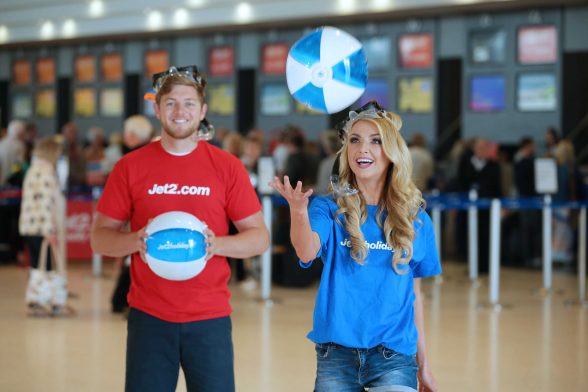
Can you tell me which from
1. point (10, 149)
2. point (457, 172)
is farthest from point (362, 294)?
point (10, 149)

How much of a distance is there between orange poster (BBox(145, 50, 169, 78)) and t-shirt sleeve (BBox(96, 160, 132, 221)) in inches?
639

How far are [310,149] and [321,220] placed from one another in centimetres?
800

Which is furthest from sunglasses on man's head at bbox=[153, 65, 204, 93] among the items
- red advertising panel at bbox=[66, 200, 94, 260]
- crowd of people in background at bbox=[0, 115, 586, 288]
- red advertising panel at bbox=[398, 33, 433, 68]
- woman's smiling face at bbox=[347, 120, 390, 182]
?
red advertising panel at bbox=[398, 33, 433, 68]

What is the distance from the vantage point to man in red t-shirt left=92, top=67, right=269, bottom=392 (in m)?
3.15

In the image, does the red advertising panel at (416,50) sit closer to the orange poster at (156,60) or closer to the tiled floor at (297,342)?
the orange poster at (156,60)

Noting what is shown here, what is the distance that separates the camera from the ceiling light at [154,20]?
17339 millimetres

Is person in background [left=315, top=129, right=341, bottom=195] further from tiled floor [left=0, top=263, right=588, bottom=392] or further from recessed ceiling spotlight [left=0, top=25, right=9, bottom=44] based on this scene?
recessed ceiling spotlight [left=0, top=25, right=9, bottom=44]

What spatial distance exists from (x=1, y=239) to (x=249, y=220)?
→ 9467 millimetres

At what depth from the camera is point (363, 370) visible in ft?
9.46

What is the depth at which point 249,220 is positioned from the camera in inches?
131

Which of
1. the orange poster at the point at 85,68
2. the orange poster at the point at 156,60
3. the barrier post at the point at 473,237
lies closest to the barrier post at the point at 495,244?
the barrier post at the point at 473,237

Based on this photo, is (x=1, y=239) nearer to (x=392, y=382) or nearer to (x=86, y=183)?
(x=86, y=183)

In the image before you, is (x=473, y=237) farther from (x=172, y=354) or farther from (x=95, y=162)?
(x=172, y=354)

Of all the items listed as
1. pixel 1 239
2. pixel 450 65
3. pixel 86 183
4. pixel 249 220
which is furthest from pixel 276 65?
pixel 249 220
